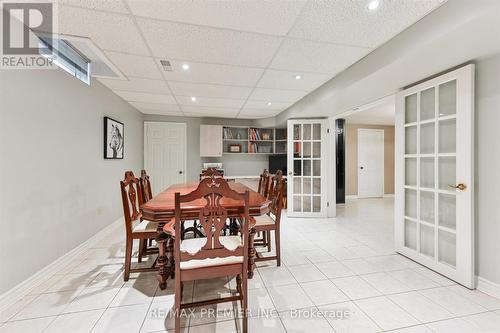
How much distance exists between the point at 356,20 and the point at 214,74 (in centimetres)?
167

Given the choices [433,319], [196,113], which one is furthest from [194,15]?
[196,113]

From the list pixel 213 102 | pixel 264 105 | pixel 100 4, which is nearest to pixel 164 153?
pixel 213 102

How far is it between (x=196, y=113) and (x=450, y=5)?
4451mm

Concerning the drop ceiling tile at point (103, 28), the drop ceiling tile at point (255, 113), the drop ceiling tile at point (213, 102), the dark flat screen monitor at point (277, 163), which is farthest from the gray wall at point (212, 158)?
the drop ceiling tile at point (103, 28)

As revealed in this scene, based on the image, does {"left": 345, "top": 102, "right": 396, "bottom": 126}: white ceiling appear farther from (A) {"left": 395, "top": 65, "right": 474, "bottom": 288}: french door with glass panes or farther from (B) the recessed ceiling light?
(B) the recessed ceiling light

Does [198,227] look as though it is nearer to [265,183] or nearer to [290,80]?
[265,183]

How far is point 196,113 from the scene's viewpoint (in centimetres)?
507

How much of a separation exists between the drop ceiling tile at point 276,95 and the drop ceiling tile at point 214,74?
0.40 m

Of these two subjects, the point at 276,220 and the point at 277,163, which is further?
the point at 277,163

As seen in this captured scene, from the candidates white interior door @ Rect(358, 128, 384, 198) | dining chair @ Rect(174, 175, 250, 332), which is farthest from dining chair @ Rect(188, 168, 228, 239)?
white interior door @ Rect(358, 128, 384, 198)

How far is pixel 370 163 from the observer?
6.62m

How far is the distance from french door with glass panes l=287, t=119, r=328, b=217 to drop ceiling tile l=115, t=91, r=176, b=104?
2.42 metres

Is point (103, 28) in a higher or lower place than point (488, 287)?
higher

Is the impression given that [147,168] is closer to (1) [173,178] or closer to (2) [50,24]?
(1) [173,178]
